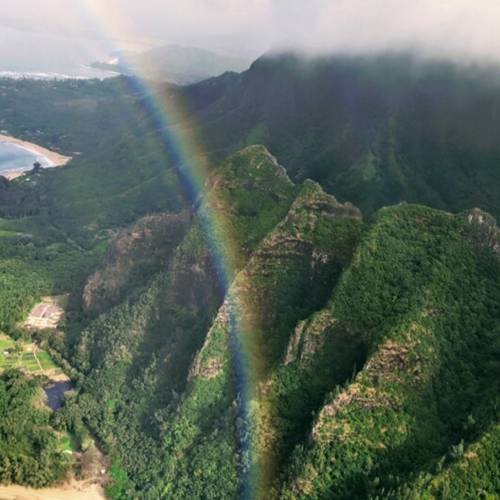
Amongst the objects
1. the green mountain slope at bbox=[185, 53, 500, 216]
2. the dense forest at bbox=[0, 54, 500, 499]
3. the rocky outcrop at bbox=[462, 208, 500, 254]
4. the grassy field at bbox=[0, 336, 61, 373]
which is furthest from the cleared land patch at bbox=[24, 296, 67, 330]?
the rocky outcrop at bbox=[462, 208, 500, 254]

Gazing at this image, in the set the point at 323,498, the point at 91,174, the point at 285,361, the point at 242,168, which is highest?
the point at 242,168

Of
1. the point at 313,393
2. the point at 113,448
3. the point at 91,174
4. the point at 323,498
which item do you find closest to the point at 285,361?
the point at 313,393

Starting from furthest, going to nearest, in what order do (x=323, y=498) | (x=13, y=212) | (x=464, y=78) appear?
1. (x=13, y=212)
2. (x=464, y=78)
3. (x=323, y=498)

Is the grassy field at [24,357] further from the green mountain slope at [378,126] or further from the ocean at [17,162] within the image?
the ocean at [17,162]

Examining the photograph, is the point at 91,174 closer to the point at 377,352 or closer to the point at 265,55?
the point at 265,55

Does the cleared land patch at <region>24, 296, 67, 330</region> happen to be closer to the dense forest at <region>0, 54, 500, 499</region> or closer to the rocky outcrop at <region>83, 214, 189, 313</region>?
the dense forest at <region>0, 54, 500, 499</region>

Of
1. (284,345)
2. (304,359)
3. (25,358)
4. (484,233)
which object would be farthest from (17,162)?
(484,233)

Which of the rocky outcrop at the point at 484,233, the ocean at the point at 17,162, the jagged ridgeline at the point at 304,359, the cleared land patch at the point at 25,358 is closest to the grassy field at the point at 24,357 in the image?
the cleared land patch at the point at 25,358
